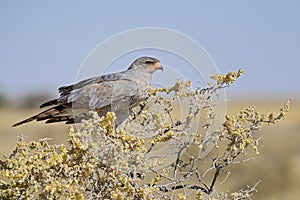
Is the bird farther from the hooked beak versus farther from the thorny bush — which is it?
the thorny bush

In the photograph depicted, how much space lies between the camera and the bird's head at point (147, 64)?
572cm

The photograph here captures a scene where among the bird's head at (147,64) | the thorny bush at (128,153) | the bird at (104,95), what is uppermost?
the bird's head at (147,64)

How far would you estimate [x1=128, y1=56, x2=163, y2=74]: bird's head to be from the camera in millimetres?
5719

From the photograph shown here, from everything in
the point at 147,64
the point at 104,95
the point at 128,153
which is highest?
the point at 147,64

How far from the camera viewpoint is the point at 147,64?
573 cm

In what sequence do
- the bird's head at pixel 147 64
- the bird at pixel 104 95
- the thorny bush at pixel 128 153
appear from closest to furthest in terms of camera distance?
1. the thorny bush at pixel 128 153
2. the bird at pixel 104 95
3. the bird's head at pixel 147 64

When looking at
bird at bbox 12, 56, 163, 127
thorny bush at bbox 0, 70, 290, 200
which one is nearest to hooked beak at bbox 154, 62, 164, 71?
bird at bbox 12, 56, 163, 127

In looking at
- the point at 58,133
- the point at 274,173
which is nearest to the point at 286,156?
the point at 274,173

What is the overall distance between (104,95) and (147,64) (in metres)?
0.49

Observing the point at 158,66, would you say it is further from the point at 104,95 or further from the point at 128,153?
the point at 128,153

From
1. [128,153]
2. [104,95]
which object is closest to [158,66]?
[104,95]

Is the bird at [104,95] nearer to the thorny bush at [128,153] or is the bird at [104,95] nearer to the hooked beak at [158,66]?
the hooked beak at [158,66]

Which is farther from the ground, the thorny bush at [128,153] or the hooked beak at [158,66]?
the hooked beak at [158,66]

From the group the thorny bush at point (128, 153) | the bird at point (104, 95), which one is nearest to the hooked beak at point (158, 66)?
the bird at point (104, 95)
